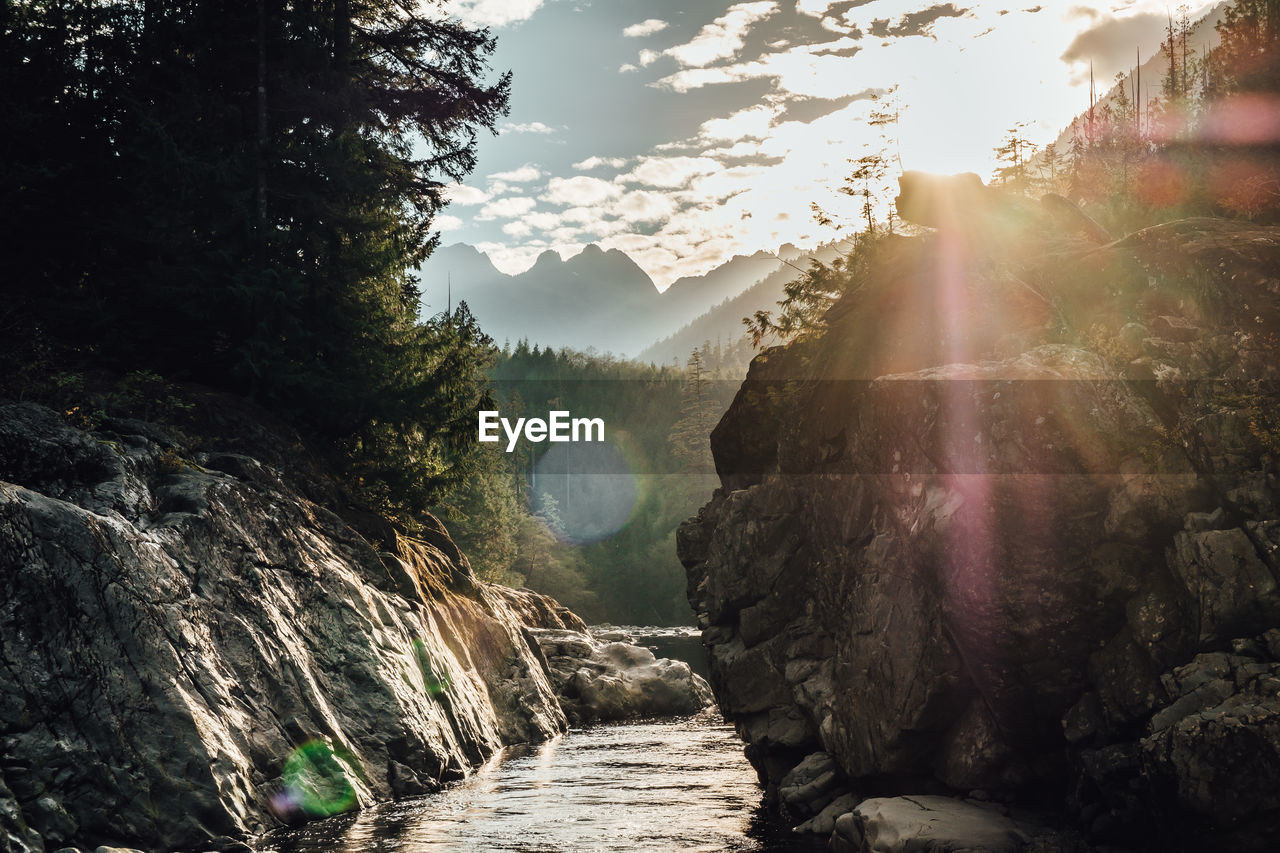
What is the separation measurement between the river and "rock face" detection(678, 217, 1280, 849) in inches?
97.0

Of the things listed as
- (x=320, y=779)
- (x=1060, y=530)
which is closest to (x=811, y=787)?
(x=1060, y=530)

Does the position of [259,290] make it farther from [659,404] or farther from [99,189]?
[659,404]

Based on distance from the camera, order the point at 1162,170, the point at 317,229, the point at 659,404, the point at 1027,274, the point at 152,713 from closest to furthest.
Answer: the point at 152,713, the point at 1027,274, the point at 317,229, the point at 1162,170, the point at 659,404

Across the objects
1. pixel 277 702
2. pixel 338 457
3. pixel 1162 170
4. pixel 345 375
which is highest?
pixel 1162 170

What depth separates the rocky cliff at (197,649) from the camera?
1477 centimetres

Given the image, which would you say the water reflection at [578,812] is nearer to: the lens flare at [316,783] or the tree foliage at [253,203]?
the lens flare at [316,783]

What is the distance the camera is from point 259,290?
26688 mm

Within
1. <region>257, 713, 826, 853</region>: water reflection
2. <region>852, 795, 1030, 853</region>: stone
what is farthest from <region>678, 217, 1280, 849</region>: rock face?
<region>257, 713, 826, 853</region>: water reflection

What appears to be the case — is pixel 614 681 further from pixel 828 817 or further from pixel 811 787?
pixel 828 817

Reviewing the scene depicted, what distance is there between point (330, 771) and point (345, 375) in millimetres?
12884

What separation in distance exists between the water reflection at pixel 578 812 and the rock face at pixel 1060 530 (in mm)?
2595

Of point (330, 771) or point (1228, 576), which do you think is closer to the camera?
point (1228, 576)

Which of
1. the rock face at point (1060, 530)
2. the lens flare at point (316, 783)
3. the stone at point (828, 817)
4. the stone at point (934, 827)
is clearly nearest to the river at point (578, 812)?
the lens flare at point (316, 783)

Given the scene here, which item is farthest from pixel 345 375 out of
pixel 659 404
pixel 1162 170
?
pixel 659 404
